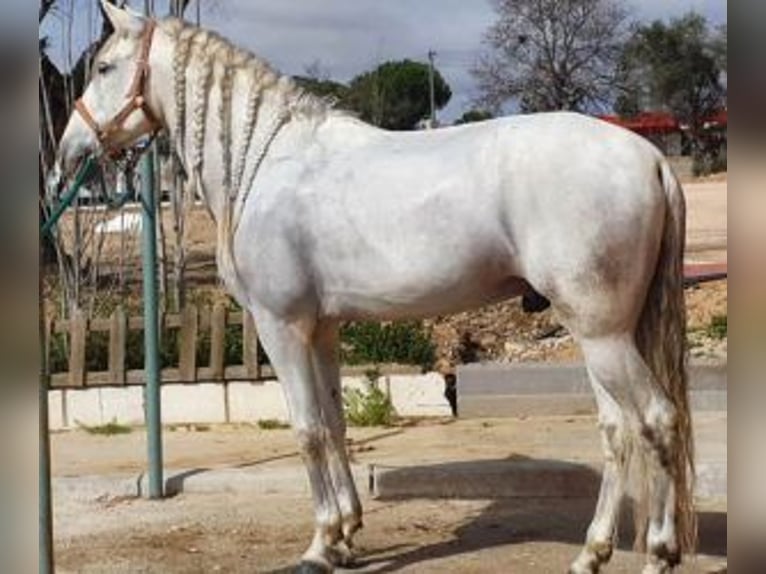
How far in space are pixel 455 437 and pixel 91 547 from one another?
263 centimetres

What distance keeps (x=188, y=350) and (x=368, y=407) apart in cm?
140

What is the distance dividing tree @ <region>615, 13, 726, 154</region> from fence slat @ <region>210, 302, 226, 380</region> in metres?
24.9

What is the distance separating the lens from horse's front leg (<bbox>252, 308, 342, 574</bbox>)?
4.45 m

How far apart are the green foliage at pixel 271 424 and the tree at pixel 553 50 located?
24.0 meters

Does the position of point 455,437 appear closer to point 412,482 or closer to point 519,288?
point 412,482

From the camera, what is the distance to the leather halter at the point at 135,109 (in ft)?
15.5

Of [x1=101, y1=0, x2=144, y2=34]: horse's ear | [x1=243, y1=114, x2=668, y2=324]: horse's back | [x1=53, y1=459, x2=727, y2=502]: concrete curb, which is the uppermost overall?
[x1=101, y1=0, x2=144, y2=34]: horse's ear

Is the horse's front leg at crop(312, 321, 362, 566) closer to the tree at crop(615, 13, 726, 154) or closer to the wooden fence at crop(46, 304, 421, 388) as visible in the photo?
the wooden fence at crop(46, 304, 421, 388)

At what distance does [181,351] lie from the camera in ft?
27.0

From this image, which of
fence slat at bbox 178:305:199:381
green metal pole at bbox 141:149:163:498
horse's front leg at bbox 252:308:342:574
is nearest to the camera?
horse's front leg at bbox 252:308:342:574

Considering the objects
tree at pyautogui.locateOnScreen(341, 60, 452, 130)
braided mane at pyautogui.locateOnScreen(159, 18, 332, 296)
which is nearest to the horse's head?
braided mane at pyautogui.locateOnScreen(159, 18, 332, 296)

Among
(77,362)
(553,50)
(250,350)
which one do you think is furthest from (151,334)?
(553,50)

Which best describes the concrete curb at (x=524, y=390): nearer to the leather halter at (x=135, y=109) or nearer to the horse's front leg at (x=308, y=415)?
the horse's front leg at (x=308, y=415)

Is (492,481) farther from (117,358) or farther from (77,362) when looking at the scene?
(77,362)
